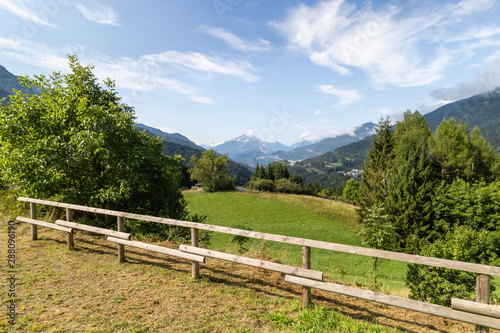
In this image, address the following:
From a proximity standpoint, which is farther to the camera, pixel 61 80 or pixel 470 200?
pixel 470 200

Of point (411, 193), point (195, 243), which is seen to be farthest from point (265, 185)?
point (195, 243)

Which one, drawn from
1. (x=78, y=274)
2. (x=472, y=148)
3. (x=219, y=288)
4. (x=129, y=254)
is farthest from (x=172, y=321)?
(x=472, y=148)

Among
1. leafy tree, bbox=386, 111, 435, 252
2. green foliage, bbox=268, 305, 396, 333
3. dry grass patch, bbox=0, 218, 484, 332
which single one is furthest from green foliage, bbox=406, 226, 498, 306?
leafy tree, bbox=386, 111, 435, 252

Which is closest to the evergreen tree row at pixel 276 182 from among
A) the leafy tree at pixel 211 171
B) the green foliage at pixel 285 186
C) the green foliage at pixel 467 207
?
the green foliage at pixel 285 186

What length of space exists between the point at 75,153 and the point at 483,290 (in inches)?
488

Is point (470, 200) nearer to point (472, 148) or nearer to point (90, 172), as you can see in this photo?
point (472, 148)

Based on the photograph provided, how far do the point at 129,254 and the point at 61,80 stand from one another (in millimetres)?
8922

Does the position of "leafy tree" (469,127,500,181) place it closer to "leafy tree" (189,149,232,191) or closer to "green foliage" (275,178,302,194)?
"leafy tree" (189,149,232,191)

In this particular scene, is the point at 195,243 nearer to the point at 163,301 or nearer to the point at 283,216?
the point at 163,301

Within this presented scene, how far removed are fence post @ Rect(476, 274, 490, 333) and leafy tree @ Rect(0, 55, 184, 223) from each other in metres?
10.0

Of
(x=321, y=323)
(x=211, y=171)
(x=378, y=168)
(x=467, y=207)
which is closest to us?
(x=321, y=323)

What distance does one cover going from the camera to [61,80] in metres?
11.1

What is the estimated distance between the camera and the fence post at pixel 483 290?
370 centimetres

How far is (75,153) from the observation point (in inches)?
375
